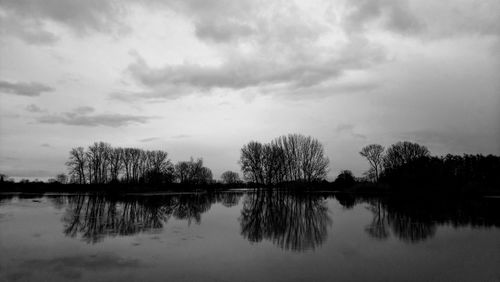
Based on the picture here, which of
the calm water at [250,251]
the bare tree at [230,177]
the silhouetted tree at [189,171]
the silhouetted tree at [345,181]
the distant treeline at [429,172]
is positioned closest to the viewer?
the calm water at [250,251]

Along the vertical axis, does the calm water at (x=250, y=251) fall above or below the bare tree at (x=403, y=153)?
below

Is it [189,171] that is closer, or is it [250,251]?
[250,251]

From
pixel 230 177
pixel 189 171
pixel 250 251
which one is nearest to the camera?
pixel 250 251

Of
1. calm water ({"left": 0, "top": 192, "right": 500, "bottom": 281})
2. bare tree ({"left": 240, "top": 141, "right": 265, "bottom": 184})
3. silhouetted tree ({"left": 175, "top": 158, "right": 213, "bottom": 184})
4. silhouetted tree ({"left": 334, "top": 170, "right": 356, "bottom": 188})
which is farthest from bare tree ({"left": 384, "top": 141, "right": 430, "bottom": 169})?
calm water ({"left": 0, "top": 192, "right": 500, "bottom": 281})

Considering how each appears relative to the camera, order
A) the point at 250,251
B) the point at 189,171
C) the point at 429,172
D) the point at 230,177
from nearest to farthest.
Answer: the point at 250,251 → the point at 429,172 → the point at 189,171 → the point at 230,177

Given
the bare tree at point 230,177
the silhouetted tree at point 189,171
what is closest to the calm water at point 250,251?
the silhouetted tree at point 189,171

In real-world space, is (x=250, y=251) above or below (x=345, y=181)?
below

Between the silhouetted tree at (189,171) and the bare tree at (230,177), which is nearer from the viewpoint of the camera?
the silhouetted tree at (189,171)

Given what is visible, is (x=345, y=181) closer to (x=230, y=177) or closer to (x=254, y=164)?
(x=254, y=164)

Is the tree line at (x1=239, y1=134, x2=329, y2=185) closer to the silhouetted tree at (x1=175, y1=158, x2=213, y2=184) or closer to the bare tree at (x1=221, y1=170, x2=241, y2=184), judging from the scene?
the silhouetted tree at (x1=175, y1=158, x2=213, y2=184)

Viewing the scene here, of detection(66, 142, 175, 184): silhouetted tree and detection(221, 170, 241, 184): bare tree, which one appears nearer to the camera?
detection(66, 142, 175, 184): silhouetted tree

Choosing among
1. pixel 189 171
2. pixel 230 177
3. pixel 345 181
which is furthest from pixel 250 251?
pixel 230 177

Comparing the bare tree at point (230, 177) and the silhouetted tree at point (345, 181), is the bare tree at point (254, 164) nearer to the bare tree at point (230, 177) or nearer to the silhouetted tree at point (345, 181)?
the silhouetted tree at point (345, 181)

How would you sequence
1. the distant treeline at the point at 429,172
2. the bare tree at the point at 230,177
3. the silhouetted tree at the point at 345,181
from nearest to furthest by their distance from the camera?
1. the distant treeline at the point at 429,172
2. the silhouetted tree at the point at 345,181
3. the bare tree at the point at 230,177
